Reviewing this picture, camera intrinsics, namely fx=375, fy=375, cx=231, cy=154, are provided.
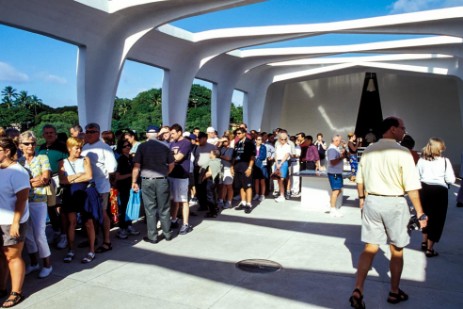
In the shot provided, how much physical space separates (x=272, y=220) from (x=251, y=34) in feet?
29.6

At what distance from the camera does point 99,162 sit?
210 inches

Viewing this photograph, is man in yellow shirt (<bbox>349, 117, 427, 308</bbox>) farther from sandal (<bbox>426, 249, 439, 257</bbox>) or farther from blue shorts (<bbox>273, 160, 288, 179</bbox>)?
blue shorts (<bbox>273, 160, 288, 179</bbox>)

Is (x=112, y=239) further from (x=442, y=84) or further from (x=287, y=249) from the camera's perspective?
(x=442, y=84)

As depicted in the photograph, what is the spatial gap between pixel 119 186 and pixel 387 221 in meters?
4.25

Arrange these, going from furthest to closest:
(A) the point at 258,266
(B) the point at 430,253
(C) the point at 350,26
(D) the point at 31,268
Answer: (C) the point at 350,26
(B) the point at 430,253
(A) the point at 258,266
(D) the point at 31,268

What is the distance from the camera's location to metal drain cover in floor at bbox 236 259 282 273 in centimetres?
467

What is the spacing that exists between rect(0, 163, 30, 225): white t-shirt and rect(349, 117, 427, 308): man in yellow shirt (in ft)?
11.2

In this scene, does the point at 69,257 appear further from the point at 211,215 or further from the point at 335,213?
the point at 335,213

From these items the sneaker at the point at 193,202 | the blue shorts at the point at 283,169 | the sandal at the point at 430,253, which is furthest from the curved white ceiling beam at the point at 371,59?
the sandal at the point at 430,253

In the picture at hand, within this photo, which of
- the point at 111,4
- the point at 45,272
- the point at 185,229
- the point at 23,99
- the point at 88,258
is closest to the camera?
the point at 45,272

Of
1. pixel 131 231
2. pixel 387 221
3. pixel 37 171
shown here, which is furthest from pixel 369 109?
pixel 37 171

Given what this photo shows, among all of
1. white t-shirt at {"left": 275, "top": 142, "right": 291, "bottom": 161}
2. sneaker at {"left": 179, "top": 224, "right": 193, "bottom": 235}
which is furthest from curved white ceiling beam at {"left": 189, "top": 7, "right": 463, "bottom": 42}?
sneaker at {"left": 179, "top": 224, "right": 193, "bottom": 235}

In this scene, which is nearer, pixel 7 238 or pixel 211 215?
pixel 7 238

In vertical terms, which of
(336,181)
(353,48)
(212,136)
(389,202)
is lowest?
(336,181)
